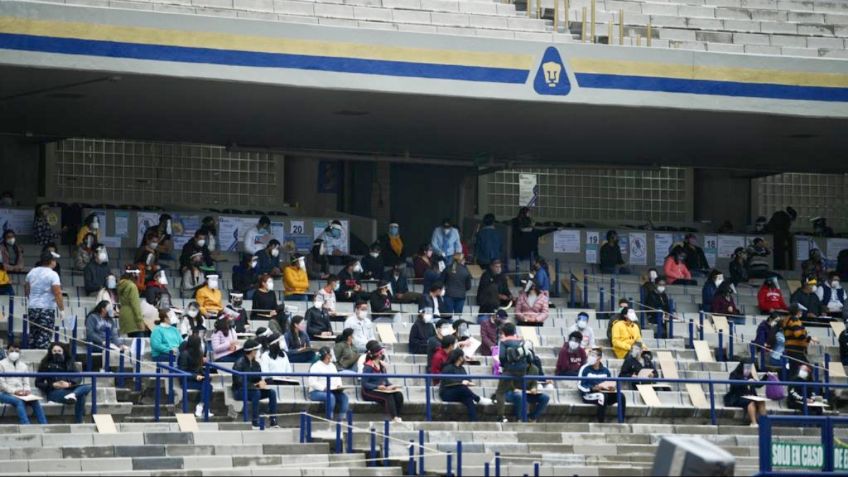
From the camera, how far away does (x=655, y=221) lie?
4369 cm

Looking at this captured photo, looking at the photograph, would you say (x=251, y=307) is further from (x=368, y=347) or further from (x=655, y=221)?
(x=655, y=221)

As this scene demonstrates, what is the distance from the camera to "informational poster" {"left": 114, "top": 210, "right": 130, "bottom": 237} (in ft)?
107

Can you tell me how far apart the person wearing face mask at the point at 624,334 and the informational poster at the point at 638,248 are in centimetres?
779

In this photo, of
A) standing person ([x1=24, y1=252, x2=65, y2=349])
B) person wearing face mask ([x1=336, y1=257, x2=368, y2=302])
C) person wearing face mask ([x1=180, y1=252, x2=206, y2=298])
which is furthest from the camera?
person wearing face mask ([x1=336, y1=257, x2=368, y2=302])

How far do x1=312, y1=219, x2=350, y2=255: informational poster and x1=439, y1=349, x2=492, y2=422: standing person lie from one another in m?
8.16

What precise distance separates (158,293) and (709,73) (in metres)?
10.5

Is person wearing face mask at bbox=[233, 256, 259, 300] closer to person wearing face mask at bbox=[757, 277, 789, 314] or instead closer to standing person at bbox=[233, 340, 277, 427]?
standing person at bbox=[233, 340, 277, 427]

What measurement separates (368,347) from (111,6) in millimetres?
7825

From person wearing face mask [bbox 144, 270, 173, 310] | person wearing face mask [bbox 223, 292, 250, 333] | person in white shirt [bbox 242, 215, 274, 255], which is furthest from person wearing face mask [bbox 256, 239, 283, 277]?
person wearing face mask [bbox 144, 270, 173, 310]

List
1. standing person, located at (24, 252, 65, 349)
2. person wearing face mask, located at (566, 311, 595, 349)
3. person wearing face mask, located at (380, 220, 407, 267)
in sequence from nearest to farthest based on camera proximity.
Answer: standing person, located at (24, 252, 65, 349), person wearing face mask, located at (566, 311, 595, 349), person wearing face mask, located at (380, 220, 407, 267)

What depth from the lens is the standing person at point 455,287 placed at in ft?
98.5

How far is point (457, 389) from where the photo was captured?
2534 cm

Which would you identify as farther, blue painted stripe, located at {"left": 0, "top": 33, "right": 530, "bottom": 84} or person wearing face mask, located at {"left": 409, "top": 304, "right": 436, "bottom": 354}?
blue painted stripe, located at {"left": 0, "top": 33, "right": 530, "bottom": 84}

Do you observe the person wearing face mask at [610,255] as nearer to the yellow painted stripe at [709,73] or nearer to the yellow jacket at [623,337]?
the yellow painted stripe at [709,73]
